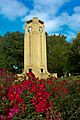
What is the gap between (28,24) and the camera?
4462cm

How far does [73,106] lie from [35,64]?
3822 cm

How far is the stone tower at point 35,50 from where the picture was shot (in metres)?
42.5

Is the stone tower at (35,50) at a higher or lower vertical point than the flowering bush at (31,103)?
higher

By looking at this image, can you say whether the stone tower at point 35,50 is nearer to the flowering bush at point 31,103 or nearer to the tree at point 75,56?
the tree at point 75,56

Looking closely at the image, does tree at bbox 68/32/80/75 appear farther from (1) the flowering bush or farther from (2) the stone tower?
(1) the flowering bush

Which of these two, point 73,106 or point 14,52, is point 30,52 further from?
point 73,106

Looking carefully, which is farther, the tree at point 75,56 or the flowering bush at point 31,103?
the tree at point 75,56

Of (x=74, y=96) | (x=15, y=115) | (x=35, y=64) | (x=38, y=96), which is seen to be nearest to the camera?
(x=15, y=115)

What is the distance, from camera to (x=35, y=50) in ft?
139

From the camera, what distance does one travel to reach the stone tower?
139 ft

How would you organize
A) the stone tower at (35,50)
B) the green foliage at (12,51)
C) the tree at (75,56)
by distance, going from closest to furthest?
the tree at (75,56), the stone tower at (35,50), the green foliage at (12,51)

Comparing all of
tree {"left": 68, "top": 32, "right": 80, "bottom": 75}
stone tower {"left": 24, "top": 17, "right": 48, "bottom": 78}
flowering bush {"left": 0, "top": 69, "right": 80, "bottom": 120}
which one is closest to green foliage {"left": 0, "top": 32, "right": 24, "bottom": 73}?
stone tower {"left": 24, "top": 17, "right": 48, "bottom": 78}

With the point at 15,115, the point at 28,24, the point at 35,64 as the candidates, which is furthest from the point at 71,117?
the point at 28,24

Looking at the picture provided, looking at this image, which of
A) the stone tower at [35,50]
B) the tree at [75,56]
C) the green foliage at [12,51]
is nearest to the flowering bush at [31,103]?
the tree at [75,56]
